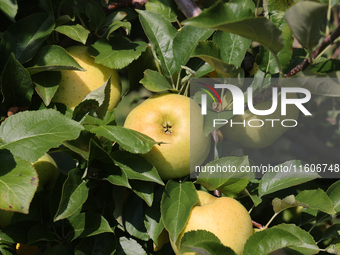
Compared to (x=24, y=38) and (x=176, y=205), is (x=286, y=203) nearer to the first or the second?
(x=176, y=205)

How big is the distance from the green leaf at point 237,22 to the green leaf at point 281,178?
37cm

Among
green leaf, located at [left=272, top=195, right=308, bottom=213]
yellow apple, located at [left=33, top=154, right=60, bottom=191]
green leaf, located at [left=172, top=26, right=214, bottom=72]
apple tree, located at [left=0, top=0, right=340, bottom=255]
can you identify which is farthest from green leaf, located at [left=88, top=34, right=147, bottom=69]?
green leaf, located at [left=272, top=195, right=308, bottom=213]

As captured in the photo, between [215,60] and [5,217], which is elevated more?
[215,60]

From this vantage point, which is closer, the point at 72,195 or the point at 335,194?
the point at 72,195

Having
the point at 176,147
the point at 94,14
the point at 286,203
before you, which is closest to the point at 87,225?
the point at 176,147

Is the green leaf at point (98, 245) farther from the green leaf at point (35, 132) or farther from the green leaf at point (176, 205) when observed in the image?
the green leaf at point (35, 132)

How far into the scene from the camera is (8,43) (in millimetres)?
859

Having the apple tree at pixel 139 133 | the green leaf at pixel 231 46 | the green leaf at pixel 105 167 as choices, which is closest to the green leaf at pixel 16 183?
the apple tree at pixel 139 133

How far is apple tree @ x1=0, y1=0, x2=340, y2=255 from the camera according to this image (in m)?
0.65

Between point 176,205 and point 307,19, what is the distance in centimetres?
50

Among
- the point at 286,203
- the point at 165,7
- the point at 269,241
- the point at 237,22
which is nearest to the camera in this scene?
the point at 237,22

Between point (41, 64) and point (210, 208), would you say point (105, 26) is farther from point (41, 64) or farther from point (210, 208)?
point (210, 208)

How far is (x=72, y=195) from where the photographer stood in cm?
70

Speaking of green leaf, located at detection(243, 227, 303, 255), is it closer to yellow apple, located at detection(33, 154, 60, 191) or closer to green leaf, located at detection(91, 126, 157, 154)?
green leaf, located at detection(91, 126, 157, 154)
